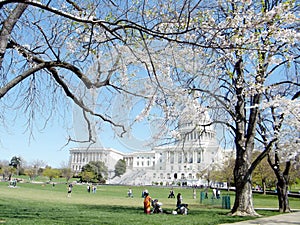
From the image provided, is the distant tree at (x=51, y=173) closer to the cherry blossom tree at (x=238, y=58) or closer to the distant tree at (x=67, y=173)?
the distant tree at (x=67, y=173)

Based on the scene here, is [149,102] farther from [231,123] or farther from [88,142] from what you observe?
[231,123]

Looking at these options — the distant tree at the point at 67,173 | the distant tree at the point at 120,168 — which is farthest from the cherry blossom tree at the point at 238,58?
the distant tree at the point at 120,168

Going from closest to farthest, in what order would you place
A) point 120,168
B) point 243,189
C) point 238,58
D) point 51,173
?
point 238,58, point 243,189, point 51,173, point 120,168

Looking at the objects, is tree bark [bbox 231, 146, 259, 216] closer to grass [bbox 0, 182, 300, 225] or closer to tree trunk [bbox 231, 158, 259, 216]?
tree trunk [bbox 231, 158, 259, 216]

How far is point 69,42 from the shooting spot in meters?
7.41

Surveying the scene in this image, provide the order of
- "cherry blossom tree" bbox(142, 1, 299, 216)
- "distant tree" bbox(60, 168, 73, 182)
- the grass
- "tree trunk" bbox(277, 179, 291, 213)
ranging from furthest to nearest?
"distant tree" bbox(60, 168, 73, 182) → "tree trunk" bbox(277, 179, 291, 213) → the grass → "cherry blossom tree" bbox(142, 1, 299, 216)

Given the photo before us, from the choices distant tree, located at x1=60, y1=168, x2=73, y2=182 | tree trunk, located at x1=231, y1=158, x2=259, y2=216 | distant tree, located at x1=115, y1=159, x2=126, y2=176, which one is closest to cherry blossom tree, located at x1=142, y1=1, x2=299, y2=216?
tree trunk, located at x1=231, y1=158, x2=259, y2=216

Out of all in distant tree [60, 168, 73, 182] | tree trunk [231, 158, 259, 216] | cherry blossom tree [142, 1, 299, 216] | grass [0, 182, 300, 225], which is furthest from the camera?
distant tree [60, 168, 73, 182]

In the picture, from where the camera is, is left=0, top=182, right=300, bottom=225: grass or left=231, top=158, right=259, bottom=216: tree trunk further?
left=231, top=158, right=259, bottom=216: tree trunk

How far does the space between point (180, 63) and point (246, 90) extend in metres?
6.53

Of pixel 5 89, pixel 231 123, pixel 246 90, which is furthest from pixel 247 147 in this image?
pixel 5 89

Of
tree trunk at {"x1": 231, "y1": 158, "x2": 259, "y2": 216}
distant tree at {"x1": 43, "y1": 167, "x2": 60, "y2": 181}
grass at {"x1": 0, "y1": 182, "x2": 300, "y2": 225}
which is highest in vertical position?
distant tree at {"x1": 43, "y1": 167, "x2": 60, "y2": 181}

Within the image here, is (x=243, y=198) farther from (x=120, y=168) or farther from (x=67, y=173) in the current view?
(x=120, y=168)

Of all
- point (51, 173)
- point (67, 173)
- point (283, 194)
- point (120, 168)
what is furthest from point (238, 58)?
point (120, 168)
